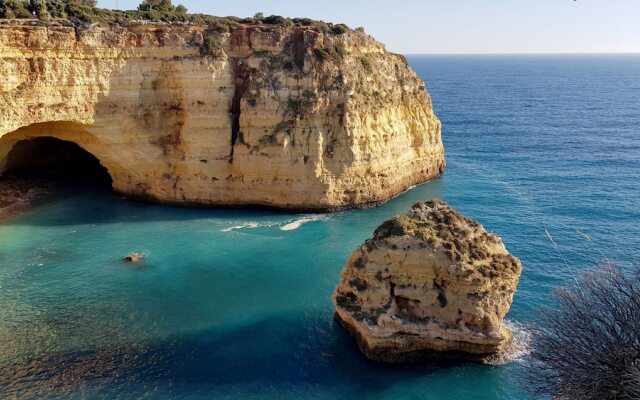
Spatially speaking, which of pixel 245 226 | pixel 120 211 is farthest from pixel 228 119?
pixel 120 211

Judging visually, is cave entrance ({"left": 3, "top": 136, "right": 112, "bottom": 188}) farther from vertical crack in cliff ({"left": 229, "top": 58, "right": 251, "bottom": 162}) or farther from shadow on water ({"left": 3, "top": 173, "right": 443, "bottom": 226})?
vertical crack in cliff ({"left": 229, "top": 58, "right": 251, "bottom": 162})

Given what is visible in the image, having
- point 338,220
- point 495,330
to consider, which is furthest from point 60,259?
point 495,330

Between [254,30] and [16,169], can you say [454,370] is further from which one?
[16,169]

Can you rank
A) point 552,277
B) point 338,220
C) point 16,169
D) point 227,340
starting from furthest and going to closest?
point 16,169
point 338,220
point 552,277
point 227,340

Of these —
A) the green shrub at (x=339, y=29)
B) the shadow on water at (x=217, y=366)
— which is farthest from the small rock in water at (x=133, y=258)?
the green shrub at (x=339, y=29)

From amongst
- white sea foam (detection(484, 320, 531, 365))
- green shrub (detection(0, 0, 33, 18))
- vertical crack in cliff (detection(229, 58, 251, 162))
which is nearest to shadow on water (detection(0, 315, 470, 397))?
white sea foam (detection(484, 320, 531, 365))
